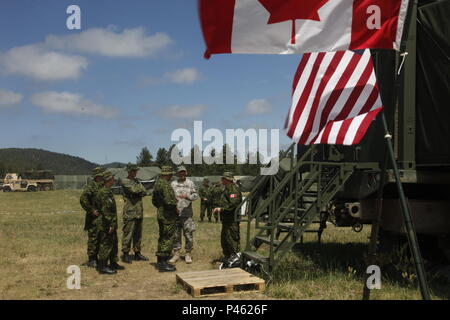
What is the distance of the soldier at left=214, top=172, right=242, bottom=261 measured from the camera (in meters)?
8.53

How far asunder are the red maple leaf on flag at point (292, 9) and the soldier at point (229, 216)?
4.42 m

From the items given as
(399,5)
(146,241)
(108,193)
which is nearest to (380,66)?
(399,5)

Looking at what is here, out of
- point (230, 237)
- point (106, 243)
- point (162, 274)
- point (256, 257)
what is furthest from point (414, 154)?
point (106, 243)

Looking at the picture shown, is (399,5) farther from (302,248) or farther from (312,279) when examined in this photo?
(302,248)

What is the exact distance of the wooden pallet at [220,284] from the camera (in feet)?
21.0

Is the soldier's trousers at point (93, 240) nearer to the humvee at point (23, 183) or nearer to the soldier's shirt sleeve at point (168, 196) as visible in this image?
the soldier's shirt sleeve at point (168, 196)

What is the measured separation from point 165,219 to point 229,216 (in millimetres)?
1218

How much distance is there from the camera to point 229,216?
8.63 meters

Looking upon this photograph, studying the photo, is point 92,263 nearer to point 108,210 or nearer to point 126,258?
point 126,258

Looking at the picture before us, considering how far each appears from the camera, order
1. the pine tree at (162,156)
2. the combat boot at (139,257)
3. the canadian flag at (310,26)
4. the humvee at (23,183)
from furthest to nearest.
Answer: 1. the pine tree at (162,156)
2. the humvee at (23,183)
3. the combat boot at (139,257)
4. the canadian flag at (310,26)

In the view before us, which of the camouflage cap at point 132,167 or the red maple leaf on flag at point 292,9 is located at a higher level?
the red maple leaf on flag at point 292,9

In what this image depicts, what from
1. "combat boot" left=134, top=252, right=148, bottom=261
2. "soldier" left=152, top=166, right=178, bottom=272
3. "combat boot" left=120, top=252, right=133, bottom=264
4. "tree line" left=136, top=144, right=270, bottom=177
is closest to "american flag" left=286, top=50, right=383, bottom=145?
"soldier" left=152, top=166, right=178, bottom=272

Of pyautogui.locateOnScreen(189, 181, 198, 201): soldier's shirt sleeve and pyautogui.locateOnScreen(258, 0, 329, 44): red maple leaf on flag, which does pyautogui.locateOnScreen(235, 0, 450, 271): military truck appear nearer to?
pyautogui.locateOnScreen(258, 0, 329, 44): red maple leaf on flag

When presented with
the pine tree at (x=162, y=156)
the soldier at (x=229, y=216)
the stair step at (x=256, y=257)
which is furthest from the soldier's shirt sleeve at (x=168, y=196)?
the pine tree at (x=162, y=156)
